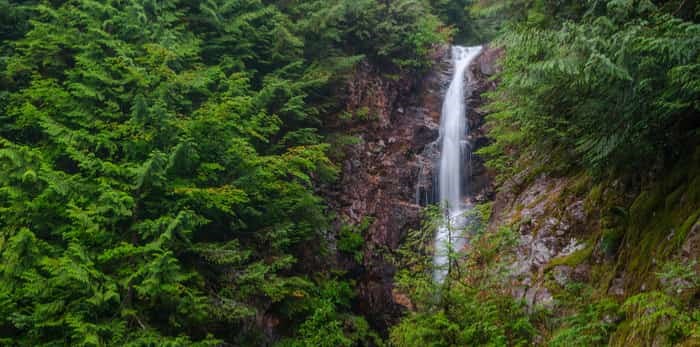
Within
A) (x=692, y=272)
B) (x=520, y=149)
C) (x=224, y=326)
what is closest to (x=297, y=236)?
(x=224, y=326)

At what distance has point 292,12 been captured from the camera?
12703mm

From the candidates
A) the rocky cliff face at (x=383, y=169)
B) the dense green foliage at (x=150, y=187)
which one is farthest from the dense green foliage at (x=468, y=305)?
the rocky cliff face at (x=383, y=169)

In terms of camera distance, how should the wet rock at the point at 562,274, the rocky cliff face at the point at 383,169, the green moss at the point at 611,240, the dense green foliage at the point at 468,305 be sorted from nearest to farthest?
Result: the dense green foliage at the point at 468,305 → the green moss at the point at 611,240 → the wet rock at the point at 562,274 → the rocky cliff face at the point at 383,169

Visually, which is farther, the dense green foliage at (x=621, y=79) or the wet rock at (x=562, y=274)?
the wet rock at (x=562, y=274)

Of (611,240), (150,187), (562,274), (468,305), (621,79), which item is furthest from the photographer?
(150,187)

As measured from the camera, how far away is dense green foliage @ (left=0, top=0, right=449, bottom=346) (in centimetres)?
604

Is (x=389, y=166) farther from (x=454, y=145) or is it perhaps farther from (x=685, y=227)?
(x=685, y=227)

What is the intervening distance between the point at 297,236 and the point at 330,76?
4.90 m

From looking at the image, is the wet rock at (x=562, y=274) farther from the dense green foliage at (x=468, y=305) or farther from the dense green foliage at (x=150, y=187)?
the dense green foliage at (x=150, y=187)

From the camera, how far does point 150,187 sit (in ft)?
23.6

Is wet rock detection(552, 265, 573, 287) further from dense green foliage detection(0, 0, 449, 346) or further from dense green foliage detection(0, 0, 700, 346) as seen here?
dense green foliage detection(0, 0, 449, 346)

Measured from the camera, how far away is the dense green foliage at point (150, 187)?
604cm

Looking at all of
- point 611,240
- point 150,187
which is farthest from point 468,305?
point 150,187

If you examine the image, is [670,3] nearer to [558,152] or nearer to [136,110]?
[558,152]
